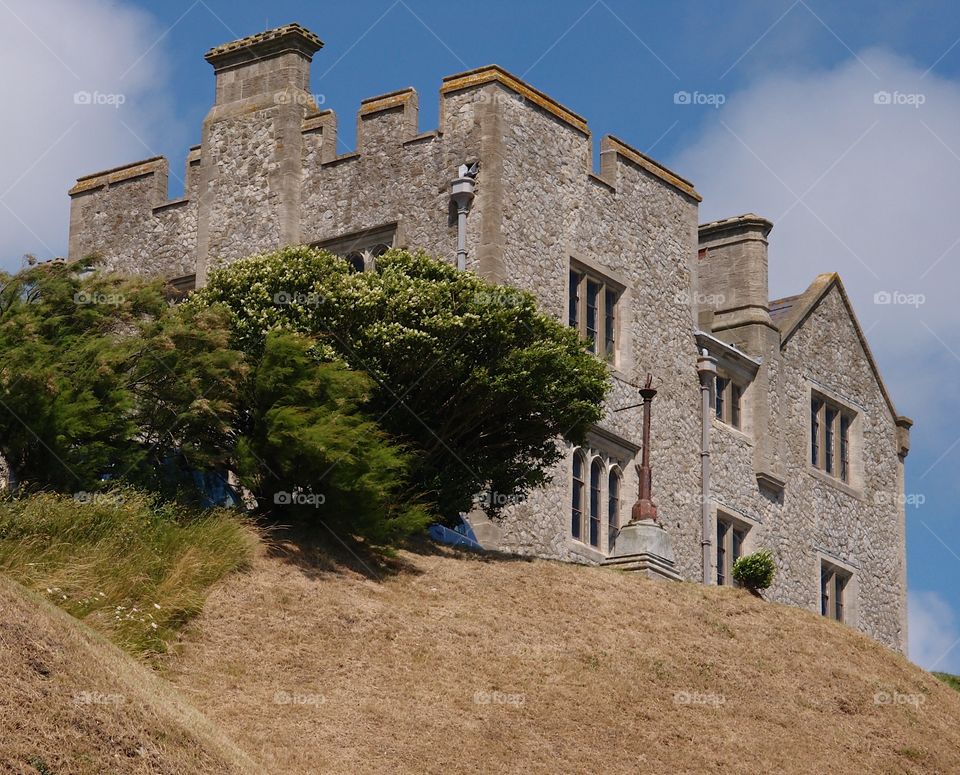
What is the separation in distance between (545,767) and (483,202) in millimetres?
13905

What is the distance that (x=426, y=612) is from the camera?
24.5 metres

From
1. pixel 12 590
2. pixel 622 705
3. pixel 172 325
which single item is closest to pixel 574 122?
pixel 172 325

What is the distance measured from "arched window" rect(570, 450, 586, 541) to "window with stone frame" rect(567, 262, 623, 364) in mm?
1924

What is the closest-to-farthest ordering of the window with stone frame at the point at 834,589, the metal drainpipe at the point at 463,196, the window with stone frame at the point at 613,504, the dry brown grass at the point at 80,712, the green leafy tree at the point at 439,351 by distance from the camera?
the dry brown grass at the point at 80,712, the green leafy tree at the point at 439,351, the metal drainpipe at the point at 463,196, the window with stone frame at the point at 613,504, the window with stone frame at the point at 834,589

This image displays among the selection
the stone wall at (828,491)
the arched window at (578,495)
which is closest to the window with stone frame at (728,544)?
the stone wall at (828,491)

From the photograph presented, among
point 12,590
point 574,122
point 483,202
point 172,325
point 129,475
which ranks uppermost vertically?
point 574,122

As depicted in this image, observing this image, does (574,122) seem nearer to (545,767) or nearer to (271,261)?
(271,261)

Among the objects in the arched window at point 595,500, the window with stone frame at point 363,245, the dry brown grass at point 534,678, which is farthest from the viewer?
the window with stone frame at point 363,245

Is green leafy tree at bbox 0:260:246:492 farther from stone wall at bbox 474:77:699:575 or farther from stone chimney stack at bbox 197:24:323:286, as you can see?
stone chimney stack at bbox 197:24:323:286

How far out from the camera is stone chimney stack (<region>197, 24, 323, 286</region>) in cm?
3459

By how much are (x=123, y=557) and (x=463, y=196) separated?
436 inches

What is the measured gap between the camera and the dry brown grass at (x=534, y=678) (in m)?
20.4

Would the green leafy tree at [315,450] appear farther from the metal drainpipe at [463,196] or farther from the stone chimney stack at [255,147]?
the stone chimney stack at [255,147]

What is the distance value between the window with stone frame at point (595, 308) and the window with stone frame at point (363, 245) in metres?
3.34
